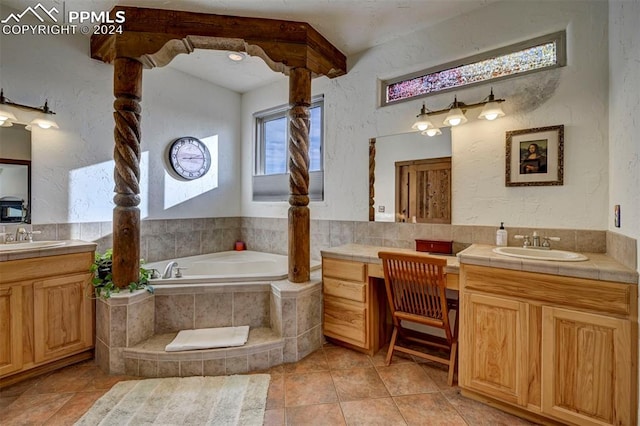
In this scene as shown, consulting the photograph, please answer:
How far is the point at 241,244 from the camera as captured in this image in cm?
386

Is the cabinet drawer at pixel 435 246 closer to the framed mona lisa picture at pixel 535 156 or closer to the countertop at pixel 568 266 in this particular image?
the countertop at pixel 568 266

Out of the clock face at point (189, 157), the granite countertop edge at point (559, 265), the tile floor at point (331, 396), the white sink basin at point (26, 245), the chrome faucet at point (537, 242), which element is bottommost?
the tile floor at point (331, 396)

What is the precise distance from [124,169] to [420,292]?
2.41 meters

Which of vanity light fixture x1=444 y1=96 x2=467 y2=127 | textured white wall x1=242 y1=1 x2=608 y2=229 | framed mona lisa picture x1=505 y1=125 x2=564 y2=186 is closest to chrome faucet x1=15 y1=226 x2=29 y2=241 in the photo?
textured white wall x1=242 y1=1 x2=608 y2=229

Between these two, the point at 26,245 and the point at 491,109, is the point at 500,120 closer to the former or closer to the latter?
the point at 491,109

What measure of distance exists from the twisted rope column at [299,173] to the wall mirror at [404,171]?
75 centimetres

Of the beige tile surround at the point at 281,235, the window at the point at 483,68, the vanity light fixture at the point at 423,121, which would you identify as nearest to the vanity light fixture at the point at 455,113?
the vanity light fixture at the point at 423,121

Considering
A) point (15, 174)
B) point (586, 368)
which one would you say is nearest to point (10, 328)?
point (15, 174)

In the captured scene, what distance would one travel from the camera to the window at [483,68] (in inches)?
81.4

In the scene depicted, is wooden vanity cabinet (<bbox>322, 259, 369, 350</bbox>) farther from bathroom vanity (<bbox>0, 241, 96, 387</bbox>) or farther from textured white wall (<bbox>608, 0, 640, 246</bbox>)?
bathroom vanity (<bbox>0, 241, 96, 387</bbox>)

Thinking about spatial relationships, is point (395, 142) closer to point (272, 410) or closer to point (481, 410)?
point (481, 410)

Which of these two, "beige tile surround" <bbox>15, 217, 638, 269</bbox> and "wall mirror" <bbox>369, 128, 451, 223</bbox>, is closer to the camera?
"beige tile surround" <bbox>15, 217, 638, 269</bbox>

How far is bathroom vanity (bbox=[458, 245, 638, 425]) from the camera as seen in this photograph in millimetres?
1413

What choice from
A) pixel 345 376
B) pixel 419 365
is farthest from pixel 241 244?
pixel 419 365
